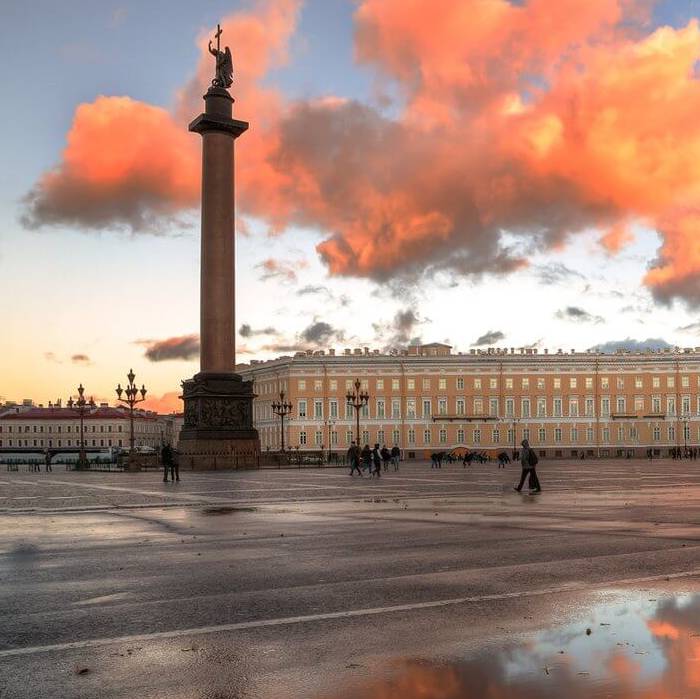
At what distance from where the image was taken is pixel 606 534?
14359 millimetres

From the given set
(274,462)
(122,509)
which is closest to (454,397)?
(274,462)

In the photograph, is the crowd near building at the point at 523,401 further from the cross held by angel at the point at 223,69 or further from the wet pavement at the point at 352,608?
the wet pavement at the point at 352,608

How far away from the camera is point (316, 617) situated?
7.91 meters

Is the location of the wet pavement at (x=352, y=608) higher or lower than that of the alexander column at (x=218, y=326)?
lower

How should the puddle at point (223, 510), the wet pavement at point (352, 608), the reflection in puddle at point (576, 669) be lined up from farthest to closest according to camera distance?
1. the puddle at point (223, 510)
2. the wet pavement at point (352, 608)
3. the reflection in puddle at point (576, 669)

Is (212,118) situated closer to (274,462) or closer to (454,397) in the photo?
(274,462)

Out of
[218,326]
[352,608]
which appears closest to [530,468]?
[352,608]

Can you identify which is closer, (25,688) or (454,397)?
(25,688)

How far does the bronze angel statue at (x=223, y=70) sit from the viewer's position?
5825 centimetres

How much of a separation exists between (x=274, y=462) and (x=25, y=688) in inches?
2131

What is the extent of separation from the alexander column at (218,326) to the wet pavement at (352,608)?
35688 mm

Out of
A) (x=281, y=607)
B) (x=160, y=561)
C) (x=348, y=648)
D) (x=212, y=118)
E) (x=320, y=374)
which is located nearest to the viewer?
(x=348, y=648)

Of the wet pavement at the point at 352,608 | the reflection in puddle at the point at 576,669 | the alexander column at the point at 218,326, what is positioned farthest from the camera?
the alexander column at the point at 218,326

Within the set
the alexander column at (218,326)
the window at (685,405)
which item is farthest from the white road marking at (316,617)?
the window at (685,405)
